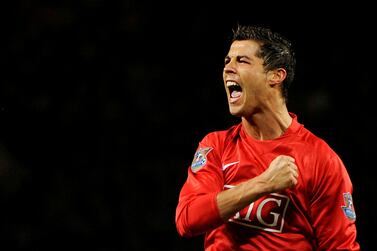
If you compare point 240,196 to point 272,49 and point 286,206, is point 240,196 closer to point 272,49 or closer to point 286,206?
point 286,206

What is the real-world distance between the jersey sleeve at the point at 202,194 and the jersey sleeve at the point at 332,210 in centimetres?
37

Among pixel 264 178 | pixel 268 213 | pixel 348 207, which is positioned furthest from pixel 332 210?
pixel 264 178

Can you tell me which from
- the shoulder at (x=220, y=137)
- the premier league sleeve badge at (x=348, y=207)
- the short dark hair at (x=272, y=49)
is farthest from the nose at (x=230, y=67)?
the premier league sleeve badge at (x=348, y=207)

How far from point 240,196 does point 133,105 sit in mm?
2665

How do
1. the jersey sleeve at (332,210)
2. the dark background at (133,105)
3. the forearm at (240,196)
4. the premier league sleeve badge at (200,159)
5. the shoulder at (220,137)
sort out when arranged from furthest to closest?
the dark background at (133,105)
the shoulder at (220,137)
the premier league sleeve badge at (200,159)
the jersey sleeve at (332,210)
the forearm at (240,196)

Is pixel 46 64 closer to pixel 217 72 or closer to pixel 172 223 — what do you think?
pixel 217 72

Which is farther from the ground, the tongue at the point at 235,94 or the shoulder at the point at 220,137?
the tongue at the point at 235,94

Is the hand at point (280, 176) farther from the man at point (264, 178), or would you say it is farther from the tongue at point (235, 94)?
the tongue at point (235, 94)

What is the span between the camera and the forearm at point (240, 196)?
2.27 metres

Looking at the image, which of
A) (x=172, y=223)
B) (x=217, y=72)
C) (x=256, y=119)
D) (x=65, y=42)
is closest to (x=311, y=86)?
(x=217, y=72)

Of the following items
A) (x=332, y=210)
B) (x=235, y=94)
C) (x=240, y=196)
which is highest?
(x=235, y=94)

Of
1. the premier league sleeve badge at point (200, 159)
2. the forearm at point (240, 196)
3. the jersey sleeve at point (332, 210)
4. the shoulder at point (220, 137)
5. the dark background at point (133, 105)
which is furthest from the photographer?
the dark background at point (133, 105)

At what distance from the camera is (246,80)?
8.62 ft

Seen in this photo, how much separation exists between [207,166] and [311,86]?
2.67 metres
